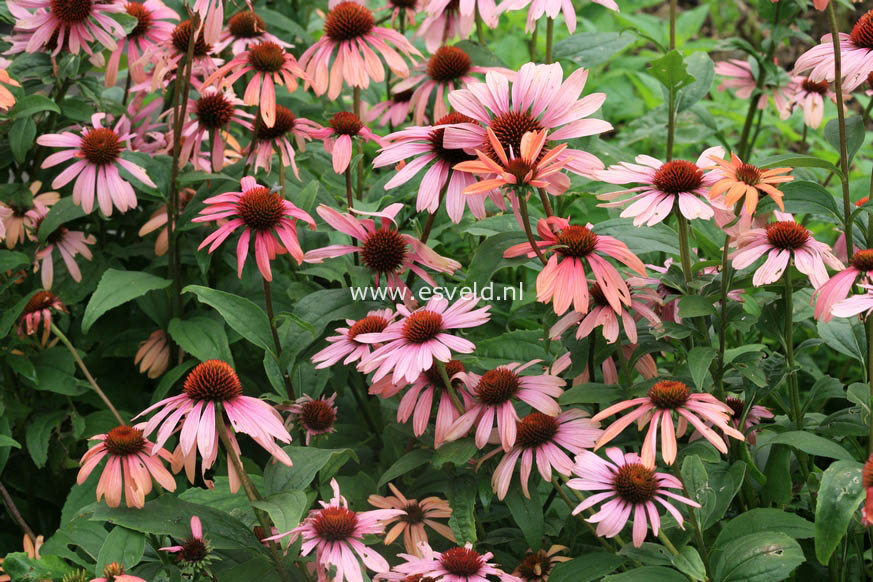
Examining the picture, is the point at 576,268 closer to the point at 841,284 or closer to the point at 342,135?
the point at 841,284

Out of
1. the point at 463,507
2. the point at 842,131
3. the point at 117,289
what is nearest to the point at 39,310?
the point at 117,289

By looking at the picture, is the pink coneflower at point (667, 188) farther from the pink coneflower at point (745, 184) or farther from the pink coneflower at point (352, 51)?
the pink coneflower at point (352, 51)

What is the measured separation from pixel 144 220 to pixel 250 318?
0.62 meters

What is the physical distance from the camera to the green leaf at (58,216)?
164 cm

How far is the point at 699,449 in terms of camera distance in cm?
117

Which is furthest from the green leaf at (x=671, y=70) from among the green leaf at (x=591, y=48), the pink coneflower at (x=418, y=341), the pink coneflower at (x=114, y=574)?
the pink coneflower at (x=114, y=574)

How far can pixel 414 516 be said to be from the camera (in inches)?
51.3

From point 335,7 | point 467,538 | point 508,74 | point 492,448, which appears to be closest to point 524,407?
point 492,448

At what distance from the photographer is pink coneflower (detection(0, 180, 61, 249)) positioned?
1707 mm

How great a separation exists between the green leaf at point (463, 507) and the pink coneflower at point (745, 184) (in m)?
0.50

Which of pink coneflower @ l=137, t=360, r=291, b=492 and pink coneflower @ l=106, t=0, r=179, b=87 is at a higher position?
pink coneflower @ l=106, t=0, r=179, b=87

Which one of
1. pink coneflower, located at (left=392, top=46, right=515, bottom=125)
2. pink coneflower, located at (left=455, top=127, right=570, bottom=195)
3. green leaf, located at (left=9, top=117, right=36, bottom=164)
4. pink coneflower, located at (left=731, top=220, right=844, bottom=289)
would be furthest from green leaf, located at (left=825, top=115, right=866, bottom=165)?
green leaf, located at (left=9, top=117, right=36, bottom=164)

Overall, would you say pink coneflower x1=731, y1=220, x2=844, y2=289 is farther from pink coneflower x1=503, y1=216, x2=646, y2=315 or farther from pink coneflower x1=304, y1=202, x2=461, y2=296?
pink coneflower x1=304, y1=202, x2=461, y2=296

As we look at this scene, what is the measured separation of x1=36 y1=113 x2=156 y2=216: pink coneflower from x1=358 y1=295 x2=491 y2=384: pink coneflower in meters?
0.61
